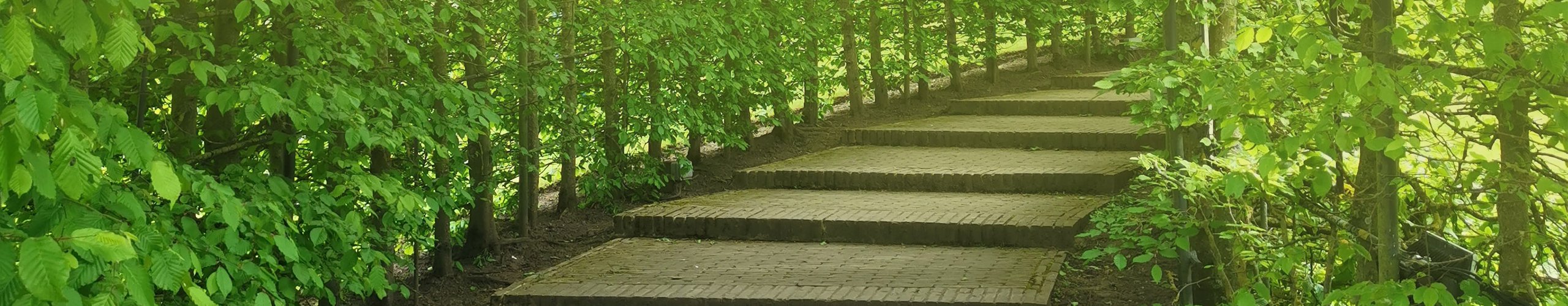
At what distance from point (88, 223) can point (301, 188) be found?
1.46 meters

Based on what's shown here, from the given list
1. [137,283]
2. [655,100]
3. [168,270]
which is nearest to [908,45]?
[655,100]

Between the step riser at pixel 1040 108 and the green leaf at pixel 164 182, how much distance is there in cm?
965

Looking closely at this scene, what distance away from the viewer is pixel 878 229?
22.7ft

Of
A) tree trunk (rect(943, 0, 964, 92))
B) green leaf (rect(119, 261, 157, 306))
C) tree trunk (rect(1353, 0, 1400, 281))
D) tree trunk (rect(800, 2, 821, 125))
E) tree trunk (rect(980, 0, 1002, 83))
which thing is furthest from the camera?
tree trunk (rect(980, 0, 1002, 83))

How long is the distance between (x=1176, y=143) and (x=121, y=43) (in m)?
3.52

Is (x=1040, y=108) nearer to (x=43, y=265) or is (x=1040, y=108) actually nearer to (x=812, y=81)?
(x=812, y=81)

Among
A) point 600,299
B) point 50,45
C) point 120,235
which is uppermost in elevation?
point 50,45

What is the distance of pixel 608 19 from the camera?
23.7 ft

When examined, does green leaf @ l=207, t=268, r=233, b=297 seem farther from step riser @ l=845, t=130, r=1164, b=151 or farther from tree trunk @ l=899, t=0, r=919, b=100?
tree trunk @ l=899, t=0, r=919, b=100

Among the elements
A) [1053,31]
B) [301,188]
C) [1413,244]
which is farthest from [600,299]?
[1053,31]

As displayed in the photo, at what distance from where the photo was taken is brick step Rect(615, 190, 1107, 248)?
265 inches

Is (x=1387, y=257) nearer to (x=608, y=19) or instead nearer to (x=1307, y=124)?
(x=1307, y=124)

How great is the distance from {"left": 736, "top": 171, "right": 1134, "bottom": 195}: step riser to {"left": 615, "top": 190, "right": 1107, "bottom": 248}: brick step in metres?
0.21

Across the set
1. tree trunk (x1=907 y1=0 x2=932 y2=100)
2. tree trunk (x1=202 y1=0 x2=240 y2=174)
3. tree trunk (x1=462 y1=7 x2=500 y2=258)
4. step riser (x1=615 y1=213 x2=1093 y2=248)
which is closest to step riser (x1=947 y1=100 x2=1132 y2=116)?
tree trunk (x1=907 y1=0 x2=932 y2=100)
